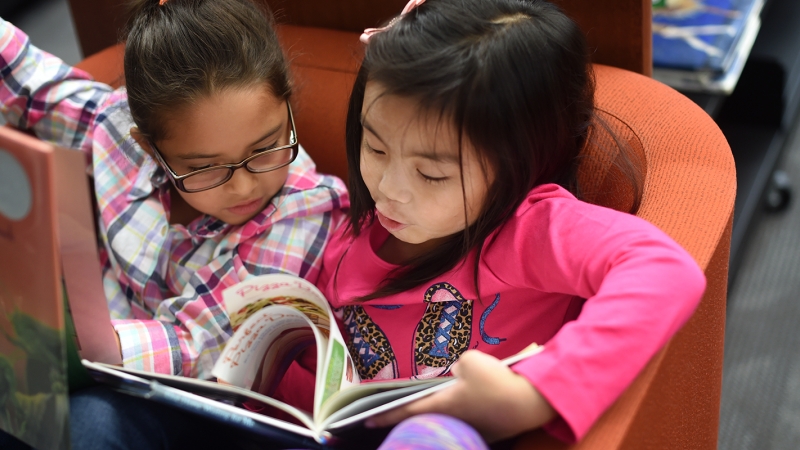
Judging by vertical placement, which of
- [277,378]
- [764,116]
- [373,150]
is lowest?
[764,116]

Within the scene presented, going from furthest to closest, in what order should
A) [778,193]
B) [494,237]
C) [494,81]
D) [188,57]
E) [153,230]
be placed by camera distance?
1. [778,193]
2. [153,230]
3. [188,57]
4. [494,237]
5. [494,81]

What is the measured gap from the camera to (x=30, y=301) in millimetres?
636

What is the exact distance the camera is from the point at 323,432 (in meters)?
0.67

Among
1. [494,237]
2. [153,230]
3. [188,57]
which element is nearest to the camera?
[494,237]

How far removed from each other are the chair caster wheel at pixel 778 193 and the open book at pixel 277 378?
1254 millimetres

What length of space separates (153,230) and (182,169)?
20 centimetres

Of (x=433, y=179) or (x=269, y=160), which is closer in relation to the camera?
(x=433, y=179)

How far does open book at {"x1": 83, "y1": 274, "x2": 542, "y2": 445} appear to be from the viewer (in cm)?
68

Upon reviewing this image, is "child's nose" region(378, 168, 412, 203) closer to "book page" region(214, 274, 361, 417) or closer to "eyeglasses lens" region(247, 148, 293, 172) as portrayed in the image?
"book page" region(214, 274, 361, 417)

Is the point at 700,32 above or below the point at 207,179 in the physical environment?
below

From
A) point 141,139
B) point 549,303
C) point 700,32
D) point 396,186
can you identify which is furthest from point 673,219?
point 700,32

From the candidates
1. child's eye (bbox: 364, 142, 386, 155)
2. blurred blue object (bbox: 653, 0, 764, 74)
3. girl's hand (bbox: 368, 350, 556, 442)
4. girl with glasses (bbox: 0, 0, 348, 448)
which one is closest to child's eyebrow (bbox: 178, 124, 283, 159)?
girl with glasses (bbox: 0, 0, 348, 448)

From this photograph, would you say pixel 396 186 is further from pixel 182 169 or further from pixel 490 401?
pixel 182 169

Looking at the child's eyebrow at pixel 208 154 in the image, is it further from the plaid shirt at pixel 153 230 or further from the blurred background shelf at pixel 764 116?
the blurred background shelf at pixel 764 116
